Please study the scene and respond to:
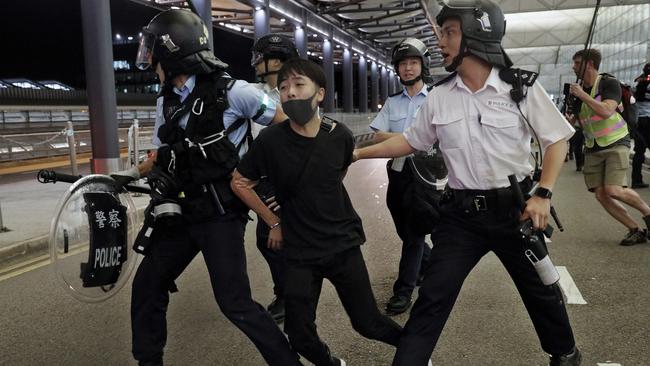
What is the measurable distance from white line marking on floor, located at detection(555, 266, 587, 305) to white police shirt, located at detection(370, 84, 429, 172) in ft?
5.61

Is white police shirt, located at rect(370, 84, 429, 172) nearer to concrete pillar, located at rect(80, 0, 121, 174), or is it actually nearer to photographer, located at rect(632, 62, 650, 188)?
photographer, located at rect(632, 62, 650, 188)

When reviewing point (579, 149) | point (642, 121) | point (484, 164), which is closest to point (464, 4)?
point (484, 164)

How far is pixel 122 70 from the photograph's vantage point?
2373 inches

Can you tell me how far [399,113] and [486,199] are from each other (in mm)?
1758

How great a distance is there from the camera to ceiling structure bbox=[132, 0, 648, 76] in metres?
22.2

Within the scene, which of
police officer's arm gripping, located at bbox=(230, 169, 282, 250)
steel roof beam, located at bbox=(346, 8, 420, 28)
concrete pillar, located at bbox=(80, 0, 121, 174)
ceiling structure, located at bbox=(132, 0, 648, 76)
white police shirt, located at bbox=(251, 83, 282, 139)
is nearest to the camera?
police officer's arm gripping, located at bbox=(230, 169, 282, 250)

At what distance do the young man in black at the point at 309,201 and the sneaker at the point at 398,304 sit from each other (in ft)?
4.19

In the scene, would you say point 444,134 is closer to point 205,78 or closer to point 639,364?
point 205,78

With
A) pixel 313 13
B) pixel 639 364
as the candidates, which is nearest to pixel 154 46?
pixel 639 364

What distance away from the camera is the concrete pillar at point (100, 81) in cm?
841

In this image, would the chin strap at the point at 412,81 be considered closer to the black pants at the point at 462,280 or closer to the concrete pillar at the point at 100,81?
the black pants at the point at 462,280

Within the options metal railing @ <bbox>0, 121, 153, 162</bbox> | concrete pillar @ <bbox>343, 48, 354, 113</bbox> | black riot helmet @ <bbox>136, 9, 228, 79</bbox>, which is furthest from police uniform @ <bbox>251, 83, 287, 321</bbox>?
concrete pillar @ <bbox>343, 48, 354, 113</bbox>

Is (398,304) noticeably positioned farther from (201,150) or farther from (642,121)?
(642,121)

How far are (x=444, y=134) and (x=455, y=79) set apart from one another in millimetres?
282
